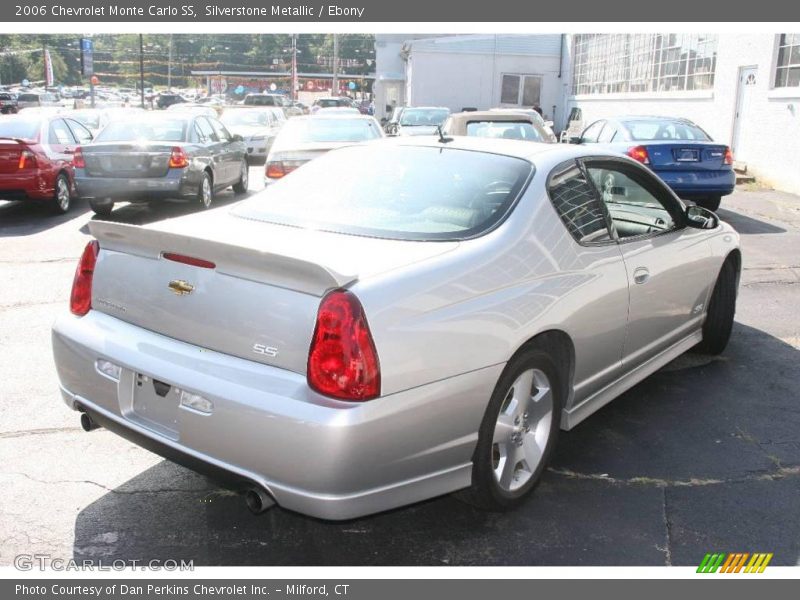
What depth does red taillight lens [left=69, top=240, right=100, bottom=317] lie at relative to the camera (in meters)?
3.52

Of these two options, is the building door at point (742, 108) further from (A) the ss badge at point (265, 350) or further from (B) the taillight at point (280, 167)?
(A) the ss badge at point (265, 350)

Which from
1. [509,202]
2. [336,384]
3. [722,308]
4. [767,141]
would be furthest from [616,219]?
[767,141]

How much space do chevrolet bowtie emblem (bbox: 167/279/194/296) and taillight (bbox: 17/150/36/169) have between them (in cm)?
937

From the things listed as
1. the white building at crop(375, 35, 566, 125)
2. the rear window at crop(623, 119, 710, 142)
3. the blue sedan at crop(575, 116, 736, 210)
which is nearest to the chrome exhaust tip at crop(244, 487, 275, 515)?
the blue sedan at crop(575, 116, 736, 210)

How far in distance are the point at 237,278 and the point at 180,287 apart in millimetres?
290

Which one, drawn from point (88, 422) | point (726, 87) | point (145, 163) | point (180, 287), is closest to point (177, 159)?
point (145, 163)

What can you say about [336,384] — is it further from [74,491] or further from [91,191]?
[91,191]

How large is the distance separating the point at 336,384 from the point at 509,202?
136cm

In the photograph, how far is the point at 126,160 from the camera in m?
10.8

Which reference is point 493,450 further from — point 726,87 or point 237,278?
point 726,87

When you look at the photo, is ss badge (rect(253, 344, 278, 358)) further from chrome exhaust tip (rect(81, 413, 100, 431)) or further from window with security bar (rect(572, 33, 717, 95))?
window with security bar (rect(572, 33, 717, 95))

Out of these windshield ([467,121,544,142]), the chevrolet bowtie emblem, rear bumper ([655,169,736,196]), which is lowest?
rear bumper ([655,169,736,196])

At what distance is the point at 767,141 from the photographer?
55.4ft

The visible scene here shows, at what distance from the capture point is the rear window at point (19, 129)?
1172cm
